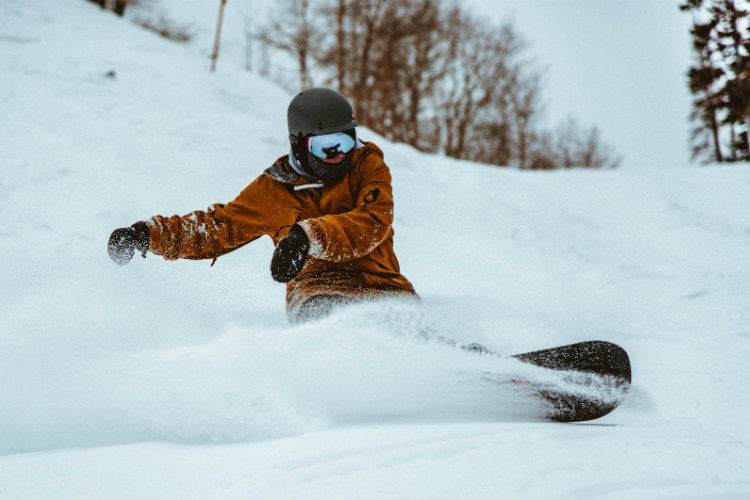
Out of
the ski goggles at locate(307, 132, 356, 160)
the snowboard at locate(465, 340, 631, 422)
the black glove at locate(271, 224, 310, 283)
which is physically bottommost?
the snowboard at locate(465, 340, 631, 422)

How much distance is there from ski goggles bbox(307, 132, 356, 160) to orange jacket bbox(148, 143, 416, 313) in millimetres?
94

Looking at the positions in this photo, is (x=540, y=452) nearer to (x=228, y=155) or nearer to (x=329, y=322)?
(x=329, y=322)

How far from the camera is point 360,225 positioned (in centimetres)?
202

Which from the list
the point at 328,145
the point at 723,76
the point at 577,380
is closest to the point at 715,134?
the point at 723,76

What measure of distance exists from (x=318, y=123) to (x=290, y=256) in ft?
2.29

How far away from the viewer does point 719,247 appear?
539 cm

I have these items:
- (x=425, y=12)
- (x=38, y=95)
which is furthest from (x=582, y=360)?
(x=425, y=12)

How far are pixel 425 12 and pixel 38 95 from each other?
13.9 m

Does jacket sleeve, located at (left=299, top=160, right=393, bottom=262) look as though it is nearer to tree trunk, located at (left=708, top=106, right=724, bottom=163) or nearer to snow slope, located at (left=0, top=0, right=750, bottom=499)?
snow slope, located at (left=0, top=0, right=750, bottom=499)

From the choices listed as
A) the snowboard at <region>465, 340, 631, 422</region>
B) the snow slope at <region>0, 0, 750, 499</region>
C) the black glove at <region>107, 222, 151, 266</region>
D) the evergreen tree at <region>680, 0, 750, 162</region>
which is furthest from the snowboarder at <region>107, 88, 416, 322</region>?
the evergreen tree at <region>680, 0, 750, 162</region>

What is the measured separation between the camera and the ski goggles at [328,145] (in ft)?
7.22

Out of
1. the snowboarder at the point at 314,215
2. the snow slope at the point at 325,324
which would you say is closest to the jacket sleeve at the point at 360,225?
the snowboarder at the point at 314,215

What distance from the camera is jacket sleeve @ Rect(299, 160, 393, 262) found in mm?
1896

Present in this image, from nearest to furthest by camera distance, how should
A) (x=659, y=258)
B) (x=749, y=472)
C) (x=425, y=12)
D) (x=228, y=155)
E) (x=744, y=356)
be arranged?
(x=749, y=472) → (x=744, y=356) → (x=659, y=258) → (x=228, y=155) → (x=425, y=12)
